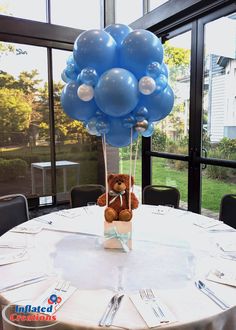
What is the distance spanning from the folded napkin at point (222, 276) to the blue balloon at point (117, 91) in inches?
39.7

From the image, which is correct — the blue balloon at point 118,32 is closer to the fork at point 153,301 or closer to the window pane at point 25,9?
the fork at point 153,301

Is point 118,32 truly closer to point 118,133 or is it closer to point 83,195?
point 118,133

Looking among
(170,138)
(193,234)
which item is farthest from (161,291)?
(170,138)

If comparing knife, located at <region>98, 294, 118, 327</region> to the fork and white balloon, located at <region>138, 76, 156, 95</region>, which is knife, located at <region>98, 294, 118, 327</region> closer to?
the fork

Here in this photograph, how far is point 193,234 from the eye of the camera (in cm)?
189

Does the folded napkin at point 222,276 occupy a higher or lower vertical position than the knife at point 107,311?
higher

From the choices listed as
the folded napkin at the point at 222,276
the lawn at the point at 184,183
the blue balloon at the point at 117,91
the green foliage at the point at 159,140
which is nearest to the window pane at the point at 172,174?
the lawn at the point at 184,183

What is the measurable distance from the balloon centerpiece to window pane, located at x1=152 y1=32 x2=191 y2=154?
1.93 m

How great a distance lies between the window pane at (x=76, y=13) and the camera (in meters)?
4.20

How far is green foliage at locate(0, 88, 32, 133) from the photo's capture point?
13.2 feet

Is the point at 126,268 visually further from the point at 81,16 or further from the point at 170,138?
the point at 81,16

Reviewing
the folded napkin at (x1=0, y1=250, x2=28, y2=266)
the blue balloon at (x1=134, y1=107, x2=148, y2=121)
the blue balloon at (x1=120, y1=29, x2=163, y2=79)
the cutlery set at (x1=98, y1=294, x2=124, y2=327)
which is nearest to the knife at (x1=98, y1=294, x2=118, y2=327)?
the cutlery set at (x1=98, y1=294, x2=124, y2=327)

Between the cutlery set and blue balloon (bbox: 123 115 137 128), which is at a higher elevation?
blue balloon (bbox: 123 115 137 128)

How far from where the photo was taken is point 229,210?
2.38 m
